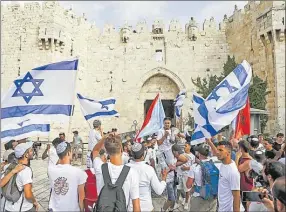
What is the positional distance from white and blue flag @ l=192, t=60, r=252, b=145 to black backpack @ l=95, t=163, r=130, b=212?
7.86 feet

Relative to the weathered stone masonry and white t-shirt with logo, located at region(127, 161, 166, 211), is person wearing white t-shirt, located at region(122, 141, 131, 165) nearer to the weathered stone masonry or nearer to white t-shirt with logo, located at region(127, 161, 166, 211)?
white t-shirt with logo, located at region(127, 161, 166, 211)

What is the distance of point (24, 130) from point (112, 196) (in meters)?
1.85

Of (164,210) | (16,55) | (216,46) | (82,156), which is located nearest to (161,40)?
(216,46)

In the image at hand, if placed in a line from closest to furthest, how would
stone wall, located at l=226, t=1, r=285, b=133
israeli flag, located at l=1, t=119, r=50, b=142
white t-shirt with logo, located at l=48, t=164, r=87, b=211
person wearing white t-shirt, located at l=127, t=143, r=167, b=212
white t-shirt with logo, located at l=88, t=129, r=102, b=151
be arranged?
white t-shirt with logo, located at l=48, t=164, r=87, b=211 → person wearing white t-shirt, located at l=127, t=143, r=167, b=212 → israeli flag, located at l=1, t=119, r=50, b=142 → white t-shirt with logo, located at l=88, t=129, r=102, b=151 → stone wall, located at l=226, t=1, r=285, b=133

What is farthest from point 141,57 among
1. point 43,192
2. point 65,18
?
point 43,192

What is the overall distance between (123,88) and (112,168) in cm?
1809

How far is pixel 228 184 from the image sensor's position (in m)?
3.74

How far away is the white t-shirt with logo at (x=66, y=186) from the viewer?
11.1 ft

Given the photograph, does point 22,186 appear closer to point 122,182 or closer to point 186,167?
point 122,182

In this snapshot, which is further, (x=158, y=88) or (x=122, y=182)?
(x=158, y=88)

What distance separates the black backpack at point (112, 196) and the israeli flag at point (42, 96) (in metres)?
1.60

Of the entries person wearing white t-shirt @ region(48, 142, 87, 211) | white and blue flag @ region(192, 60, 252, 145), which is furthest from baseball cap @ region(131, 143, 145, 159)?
white and blue flag @ region(192, 60, 252, 145)

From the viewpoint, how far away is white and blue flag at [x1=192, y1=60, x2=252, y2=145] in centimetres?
529

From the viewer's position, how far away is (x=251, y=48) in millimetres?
18297
